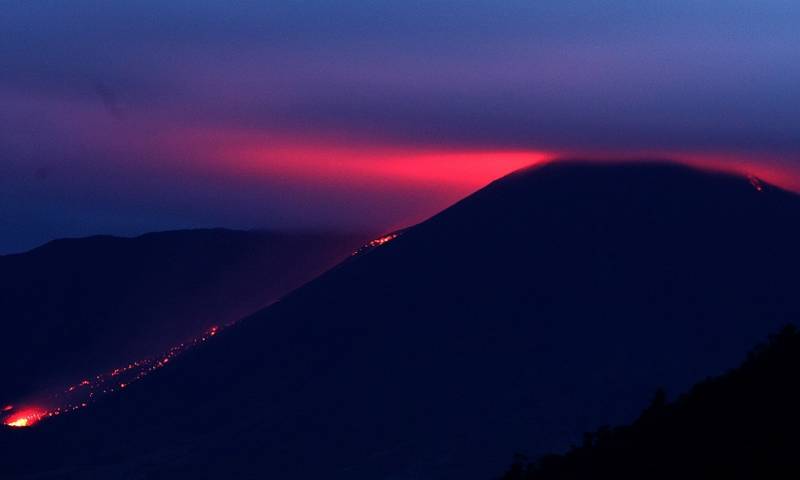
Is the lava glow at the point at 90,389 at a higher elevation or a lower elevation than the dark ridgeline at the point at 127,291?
lower

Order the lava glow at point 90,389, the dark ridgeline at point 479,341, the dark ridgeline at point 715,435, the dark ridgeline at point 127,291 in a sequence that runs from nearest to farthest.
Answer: the dark ridgeline at point 715,435, the dark ridgeline at point 479,341, the lava glow at point 90,389, the dark ridgeline at point 127,291

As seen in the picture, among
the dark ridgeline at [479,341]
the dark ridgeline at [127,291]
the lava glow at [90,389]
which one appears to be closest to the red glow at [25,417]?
the lava glow at [90,389]

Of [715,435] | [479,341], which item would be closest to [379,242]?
[479,341]

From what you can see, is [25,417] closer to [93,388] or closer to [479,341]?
[93,388]

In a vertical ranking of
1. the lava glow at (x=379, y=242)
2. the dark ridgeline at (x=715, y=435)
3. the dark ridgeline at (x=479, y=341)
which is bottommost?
the dark ridgeline at (x=715, y=435)

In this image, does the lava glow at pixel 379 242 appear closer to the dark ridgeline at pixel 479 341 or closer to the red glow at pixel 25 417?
the dark ridgeline at pixel 479 341

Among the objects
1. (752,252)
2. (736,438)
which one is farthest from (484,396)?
(736,438)

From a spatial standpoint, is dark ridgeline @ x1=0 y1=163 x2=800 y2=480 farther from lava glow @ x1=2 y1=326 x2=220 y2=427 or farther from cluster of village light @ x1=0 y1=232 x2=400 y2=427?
lava glow @ x1=2 y1=326 x2=220 y2=427

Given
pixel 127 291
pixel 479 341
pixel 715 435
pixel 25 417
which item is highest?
pixel 127 291
